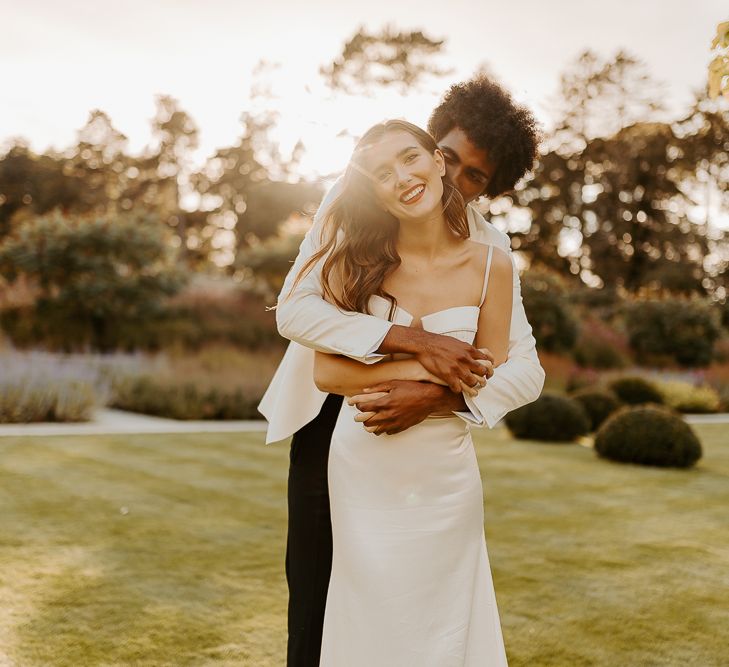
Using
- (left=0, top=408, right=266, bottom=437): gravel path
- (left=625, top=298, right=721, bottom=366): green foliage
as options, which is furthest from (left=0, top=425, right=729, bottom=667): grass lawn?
(left=625, top=298, right=721, bottom=366): green foliage

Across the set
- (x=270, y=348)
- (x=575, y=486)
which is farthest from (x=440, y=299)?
(x=270, y=348)

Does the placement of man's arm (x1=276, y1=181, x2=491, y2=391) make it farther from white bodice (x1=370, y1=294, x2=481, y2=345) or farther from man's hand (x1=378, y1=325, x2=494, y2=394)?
white bodice (x1=370, y1=294, x2=481, y2=345)

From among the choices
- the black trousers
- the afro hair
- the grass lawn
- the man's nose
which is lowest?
the grass lawn

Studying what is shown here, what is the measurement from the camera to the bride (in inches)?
91.4

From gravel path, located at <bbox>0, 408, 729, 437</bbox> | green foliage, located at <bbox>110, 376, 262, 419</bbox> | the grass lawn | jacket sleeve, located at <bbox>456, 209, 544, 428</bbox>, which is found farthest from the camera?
green foliage, located at <bbox>110, 376, 262, 419</bbox>

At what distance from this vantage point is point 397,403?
2.22m

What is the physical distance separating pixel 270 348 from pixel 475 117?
17.4 m

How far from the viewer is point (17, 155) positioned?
43.1m

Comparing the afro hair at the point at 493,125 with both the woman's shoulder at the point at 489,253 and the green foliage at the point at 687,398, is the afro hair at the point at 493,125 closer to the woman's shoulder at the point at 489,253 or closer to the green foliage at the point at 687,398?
the woman's shoulder at the point at 489,253

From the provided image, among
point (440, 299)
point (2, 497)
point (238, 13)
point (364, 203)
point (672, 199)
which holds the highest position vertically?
point (672, 199)

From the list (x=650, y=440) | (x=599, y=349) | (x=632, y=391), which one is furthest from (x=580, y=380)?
(x=650, y=440)

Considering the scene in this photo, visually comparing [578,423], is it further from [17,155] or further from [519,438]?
[17,155]

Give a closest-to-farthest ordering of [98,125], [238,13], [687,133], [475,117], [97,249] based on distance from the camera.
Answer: [475,117] < [238,13] < [97,249] < [687,133] < [98,125]

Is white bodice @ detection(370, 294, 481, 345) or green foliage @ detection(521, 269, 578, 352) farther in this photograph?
green foliage @ detection(521, 269, 578, 352)
